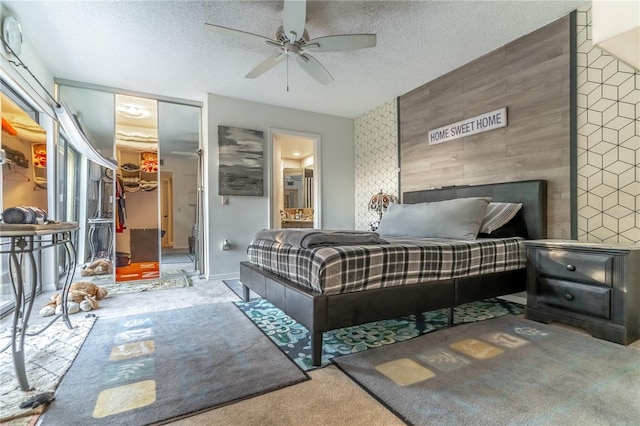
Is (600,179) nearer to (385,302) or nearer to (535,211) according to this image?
(535,211)

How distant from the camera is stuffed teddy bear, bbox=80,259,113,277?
399 centimetres

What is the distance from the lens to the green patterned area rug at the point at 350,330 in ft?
6.23

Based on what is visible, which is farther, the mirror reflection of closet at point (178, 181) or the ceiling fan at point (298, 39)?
the mirror reflection of closet at point (178, 181)

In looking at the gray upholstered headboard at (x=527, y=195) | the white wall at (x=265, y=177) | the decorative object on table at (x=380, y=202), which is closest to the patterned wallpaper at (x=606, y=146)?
the gray upholstered headboard at (x=527, y=195)

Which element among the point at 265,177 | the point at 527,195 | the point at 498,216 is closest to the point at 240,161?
the point at 265,177

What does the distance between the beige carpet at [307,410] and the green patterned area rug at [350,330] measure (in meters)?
0.27

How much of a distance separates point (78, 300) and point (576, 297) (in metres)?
4.24

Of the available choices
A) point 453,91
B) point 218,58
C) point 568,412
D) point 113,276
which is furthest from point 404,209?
point 113,276

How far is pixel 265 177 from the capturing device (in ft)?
15.3

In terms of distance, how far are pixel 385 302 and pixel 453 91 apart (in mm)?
2981

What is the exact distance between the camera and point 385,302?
188 cm

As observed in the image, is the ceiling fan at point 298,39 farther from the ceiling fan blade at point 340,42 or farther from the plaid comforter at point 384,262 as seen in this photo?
the plaid comforter at point 384,262

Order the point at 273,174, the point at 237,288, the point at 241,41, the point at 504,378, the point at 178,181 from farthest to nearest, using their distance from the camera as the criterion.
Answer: the point at 273,174
the point at 178,181
the point at 237,288
the point at 241,41
the point at 504,378

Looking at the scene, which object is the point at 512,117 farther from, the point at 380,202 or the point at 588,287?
the point at 380,202
